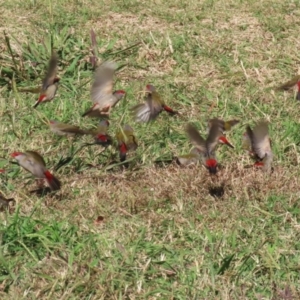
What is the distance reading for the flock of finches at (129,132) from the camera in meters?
4.61

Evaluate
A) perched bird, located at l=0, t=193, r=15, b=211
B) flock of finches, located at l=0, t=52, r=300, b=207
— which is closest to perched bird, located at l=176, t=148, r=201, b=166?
flock of finches, located at l=0, t=52, r=300, b=207

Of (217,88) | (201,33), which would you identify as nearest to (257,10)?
(201,33)

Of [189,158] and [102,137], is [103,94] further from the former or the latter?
[189,158]

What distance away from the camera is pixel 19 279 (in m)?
3.86

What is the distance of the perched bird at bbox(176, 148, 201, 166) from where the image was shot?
4.89m

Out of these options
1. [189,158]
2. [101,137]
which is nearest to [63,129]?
[101,137]

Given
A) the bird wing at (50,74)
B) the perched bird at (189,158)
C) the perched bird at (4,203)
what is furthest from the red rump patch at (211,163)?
the bird wing at (50,74)

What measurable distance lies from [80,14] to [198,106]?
1.82 metres

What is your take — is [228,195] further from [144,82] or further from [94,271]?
[144,82]

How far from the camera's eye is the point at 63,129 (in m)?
5.16

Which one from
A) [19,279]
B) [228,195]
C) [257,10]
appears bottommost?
[257,10]

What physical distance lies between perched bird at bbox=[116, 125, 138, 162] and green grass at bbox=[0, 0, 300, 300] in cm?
9

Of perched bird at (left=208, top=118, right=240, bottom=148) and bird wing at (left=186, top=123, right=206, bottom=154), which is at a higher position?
bird wing at (left=186, top=123, right=206, bottom=154)

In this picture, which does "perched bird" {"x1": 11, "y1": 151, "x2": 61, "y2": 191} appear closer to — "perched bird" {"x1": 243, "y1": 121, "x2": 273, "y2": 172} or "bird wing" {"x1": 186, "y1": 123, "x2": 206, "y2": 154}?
"bird wing" {"x1": 186, "y1": 123, "x2": 206, "y2": 154}
